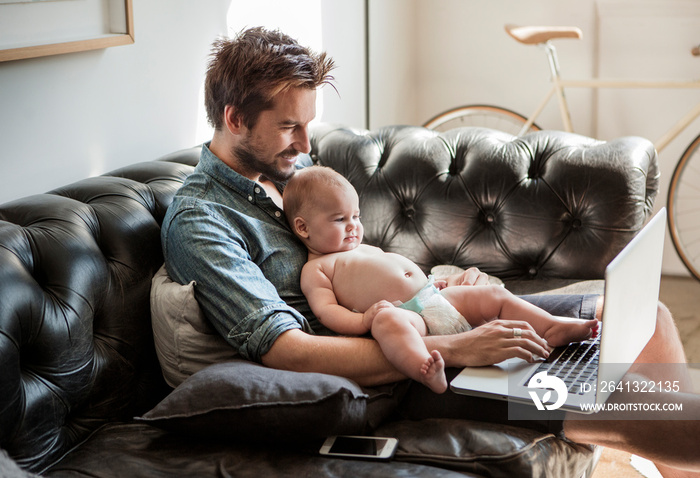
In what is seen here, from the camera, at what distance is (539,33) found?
3070 millimetres

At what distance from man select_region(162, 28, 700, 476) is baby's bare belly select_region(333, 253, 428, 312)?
0.33ft

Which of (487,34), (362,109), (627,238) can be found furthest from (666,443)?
(487,34)

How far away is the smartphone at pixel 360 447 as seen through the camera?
46.4 inches

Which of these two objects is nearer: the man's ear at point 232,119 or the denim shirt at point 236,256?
the denim shirt at point 236,256

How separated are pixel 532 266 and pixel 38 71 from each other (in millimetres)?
1292

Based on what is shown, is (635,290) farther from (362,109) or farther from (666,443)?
(362,109)

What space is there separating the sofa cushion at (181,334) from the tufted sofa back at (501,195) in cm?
75

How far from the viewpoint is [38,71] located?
1524 mm

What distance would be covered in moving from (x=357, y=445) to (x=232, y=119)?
2.48 ft

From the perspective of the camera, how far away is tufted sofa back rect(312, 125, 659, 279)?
73.1 inches

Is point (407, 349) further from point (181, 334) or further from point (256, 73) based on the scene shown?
point (256, 73)

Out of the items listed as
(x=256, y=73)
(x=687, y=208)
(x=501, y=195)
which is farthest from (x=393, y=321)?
(x=687, y=208)

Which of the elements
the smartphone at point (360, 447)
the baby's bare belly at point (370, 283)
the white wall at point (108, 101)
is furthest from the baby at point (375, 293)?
the white wall at point (108, 101)

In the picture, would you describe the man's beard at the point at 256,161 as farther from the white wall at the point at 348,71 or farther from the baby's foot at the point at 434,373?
the baby's foot at the point at 434,373
